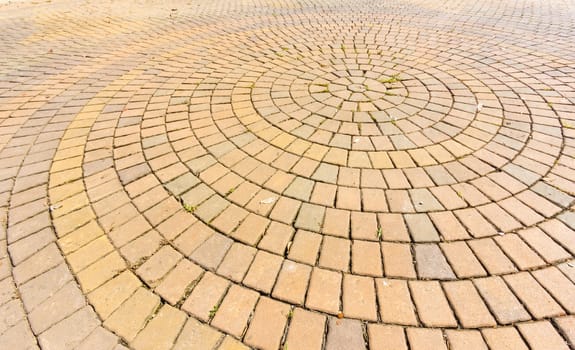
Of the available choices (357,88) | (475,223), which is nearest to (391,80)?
(357,88)

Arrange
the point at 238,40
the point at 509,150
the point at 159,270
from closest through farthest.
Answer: the point at 159,270 < the point at 509,150 < the point at 238,40

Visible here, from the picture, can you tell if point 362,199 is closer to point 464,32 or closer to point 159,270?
point 159,270

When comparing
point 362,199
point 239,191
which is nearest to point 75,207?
point 239,191

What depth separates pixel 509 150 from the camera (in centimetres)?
260

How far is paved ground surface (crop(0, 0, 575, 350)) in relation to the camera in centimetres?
158

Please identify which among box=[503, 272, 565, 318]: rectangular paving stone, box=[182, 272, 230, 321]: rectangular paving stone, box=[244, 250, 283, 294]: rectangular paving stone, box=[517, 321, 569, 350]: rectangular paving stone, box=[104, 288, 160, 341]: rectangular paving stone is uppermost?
box=[503, 272, 565, 318]: rectangular paving stone

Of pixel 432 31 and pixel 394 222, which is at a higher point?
pixel 432 31

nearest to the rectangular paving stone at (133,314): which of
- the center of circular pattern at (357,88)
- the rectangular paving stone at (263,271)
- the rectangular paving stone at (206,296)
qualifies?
the rectangular paving stone at (206,296)

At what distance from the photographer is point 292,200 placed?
223 centimetres

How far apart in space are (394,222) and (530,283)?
2.44ft

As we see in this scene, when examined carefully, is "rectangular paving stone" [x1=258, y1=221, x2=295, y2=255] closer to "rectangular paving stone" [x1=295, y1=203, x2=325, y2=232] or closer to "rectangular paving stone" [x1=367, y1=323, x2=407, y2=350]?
"rectangular paving stone" [x1=295, y1=203, x2=325, y2=232]

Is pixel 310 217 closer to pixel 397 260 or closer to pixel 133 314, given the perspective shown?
pixel 397 260

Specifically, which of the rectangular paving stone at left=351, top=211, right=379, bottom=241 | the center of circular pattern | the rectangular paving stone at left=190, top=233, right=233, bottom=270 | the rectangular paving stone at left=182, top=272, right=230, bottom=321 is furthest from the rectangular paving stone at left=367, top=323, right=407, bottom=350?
the center of circular pattern

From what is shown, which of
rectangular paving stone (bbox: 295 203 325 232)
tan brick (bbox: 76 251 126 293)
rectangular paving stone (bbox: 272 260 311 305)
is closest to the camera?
rectangular paving stone (bbox: 272 260 311 305)
